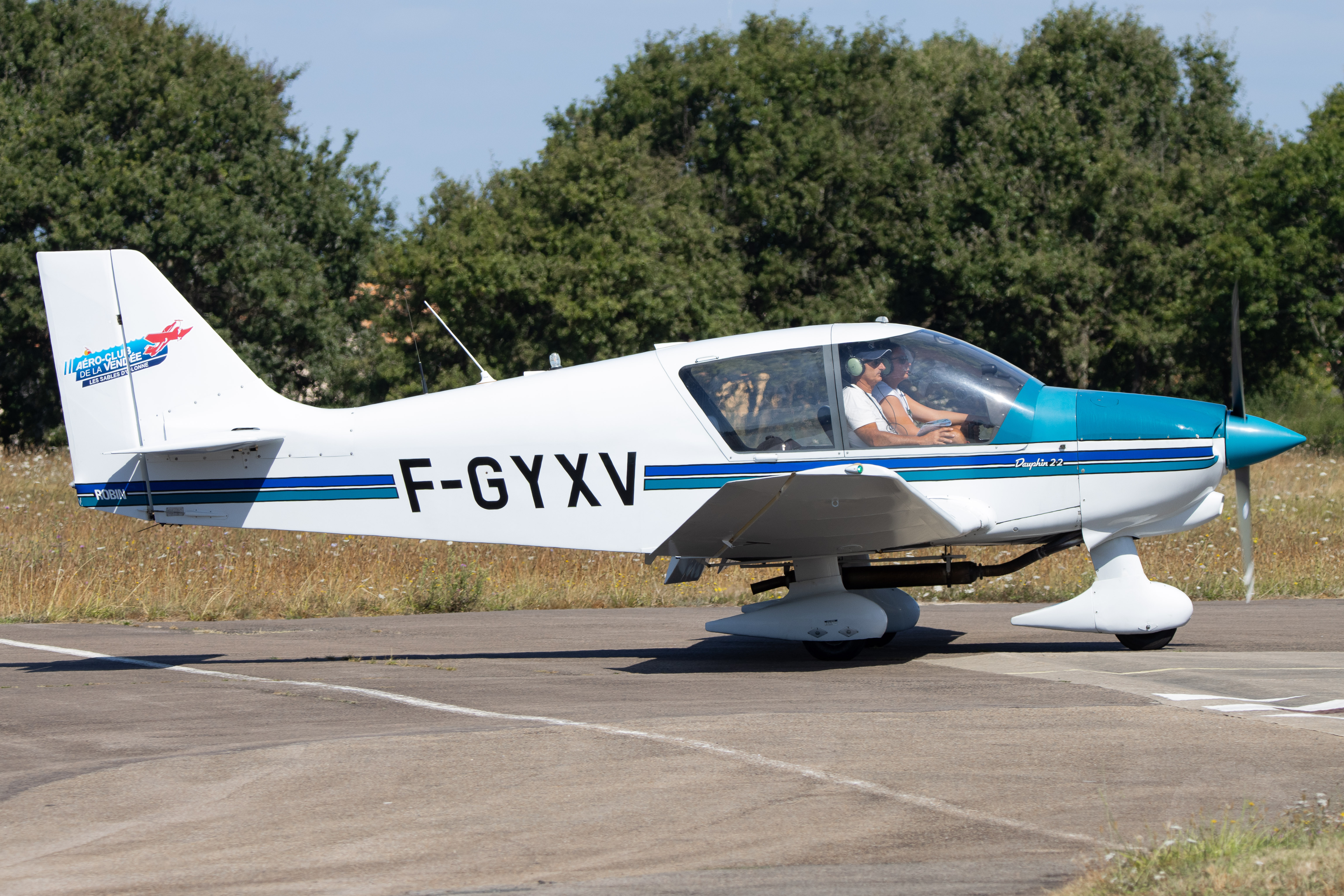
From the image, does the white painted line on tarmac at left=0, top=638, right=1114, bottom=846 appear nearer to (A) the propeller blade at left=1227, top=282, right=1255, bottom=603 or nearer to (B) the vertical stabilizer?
(B) the vertical stabilizer

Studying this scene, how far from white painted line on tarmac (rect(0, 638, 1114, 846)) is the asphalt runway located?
0.02 m

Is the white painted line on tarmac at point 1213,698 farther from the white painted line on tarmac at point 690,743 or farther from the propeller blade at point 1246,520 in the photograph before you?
the white painted line on tarmac at point 690,743

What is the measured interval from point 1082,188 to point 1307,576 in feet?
90.1

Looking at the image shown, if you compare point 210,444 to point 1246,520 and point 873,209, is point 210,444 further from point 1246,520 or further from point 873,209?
point 873,209

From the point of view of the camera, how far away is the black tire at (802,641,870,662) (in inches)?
370

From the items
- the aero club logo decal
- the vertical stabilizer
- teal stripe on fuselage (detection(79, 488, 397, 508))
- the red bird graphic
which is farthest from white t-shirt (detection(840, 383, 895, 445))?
the aero club logo decal

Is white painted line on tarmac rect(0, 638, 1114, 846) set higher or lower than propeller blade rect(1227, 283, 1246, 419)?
lower

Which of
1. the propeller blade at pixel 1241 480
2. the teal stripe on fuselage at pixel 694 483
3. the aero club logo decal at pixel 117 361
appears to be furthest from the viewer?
the aero club logo decal at pixel 117 361

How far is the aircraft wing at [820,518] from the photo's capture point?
26.5ft

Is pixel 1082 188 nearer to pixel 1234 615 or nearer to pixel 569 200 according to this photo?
pixel 569 200

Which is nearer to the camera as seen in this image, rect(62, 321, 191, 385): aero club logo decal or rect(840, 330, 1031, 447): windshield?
rect(840, 330, 1031, 447): windshield

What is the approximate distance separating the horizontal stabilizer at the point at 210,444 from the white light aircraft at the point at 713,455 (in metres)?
0.03

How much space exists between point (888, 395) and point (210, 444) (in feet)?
16.9

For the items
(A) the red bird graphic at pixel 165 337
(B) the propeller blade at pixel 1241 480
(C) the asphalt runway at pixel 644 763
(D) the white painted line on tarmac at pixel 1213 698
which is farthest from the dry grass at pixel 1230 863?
(A) the red bird graphic at pixel 165 337
